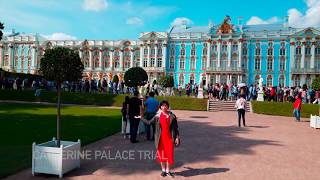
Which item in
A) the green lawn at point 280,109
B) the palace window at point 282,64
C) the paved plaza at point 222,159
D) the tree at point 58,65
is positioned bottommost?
the paved plaza at point 222,159

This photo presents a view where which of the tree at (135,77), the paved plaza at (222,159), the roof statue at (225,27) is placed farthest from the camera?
the roof statue at (225,27)

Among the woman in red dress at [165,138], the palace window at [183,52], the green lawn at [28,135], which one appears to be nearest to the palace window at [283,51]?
the palace window at [183,52]

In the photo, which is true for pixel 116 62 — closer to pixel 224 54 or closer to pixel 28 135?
pixel 224 54

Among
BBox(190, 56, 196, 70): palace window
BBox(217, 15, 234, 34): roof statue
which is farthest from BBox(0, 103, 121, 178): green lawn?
BBox(190, 56, 196, 70): palace window

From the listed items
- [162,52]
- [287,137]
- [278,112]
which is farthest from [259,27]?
[287,137]

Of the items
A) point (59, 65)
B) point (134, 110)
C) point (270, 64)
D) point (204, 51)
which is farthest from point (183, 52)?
point (59, 65)

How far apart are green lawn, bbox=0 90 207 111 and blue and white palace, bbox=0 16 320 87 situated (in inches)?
1283

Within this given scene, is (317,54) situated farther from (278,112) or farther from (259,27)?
(278,112)

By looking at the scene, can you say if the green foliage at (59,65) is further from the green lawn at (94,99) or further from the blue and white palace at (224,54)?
the blue and white palace at (224,54)

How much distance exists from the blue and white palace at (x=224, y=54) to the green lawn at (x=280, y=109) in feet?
111

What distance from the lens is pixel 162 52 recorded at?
64375 millimetres

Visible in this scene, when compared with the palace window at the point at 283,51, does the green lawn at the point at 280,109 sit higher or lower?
lower

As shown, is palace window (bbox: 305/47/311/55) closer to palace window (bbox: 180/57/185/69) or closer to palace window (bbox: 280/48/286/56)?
palace window (bbox: 280/48/286/56)

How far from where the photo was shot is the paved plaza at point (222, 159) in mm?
7410
